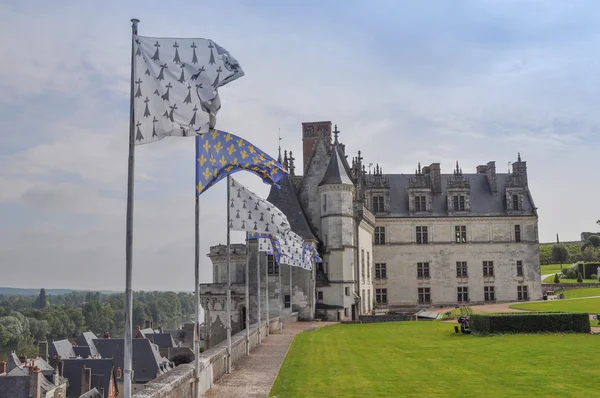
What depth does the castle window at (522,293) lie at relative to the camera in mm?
63150

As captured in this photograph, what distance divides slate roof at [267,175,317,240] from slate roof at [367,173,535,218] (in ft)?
50.1

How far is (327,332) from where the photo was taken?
1423 inches

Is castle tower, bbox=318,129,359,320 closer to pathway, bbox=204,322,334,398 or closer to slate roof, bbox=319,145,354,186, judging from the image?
slate roof, bbox=319,145,354,186

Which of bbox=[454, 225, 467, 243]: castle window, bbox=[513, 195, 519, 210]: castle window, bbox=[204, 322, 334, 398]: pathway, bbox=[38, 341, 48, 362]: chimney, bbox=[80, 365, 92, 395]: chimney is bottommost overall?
bbox=[80, 365, 92, 395]: chimney

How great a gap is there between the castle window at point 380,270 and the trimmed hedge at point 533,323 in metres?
32.2

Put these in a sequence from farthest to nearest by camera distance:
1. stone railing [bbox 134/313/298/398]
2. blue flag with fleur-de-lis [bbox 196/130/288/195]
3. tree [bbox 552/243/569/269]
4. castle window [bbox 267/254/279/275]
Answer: tree [bbox 552/243/569/269], castle window [bbox 267/254/279/275], blue flag with fleur-de-lis [bbox 196/130/288/195], stone railing [bbox 134/313/298/398]

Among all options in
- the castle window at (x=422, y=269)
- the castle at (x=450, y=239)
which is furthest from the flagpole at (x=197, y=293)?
the castle window at (x=422, y=269)

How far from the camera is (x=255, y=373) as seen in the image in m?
20.2

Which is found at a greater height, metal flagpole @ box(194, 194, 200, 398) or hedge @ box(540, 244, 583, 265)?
hedge @ box(540, 244, 583, 265)

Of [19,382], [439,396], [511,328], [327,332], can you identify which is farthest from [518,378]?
[19,382]

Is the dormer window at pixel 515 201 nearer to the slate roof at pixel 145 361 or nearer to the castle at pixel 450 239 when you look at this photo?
the castle at pixel 450 239

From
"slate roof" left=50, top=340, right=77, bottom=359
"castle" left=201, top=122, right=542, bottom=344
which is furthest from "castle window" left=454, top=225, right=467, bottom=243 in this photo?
"slate roof" left=50, top=340, right=77, bottom=359

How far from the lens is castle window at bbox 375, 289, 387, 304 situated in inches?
2493

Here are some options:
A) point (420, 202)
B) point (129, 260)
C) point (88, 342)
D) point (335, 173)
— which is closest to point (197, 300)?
point (129, 260)
